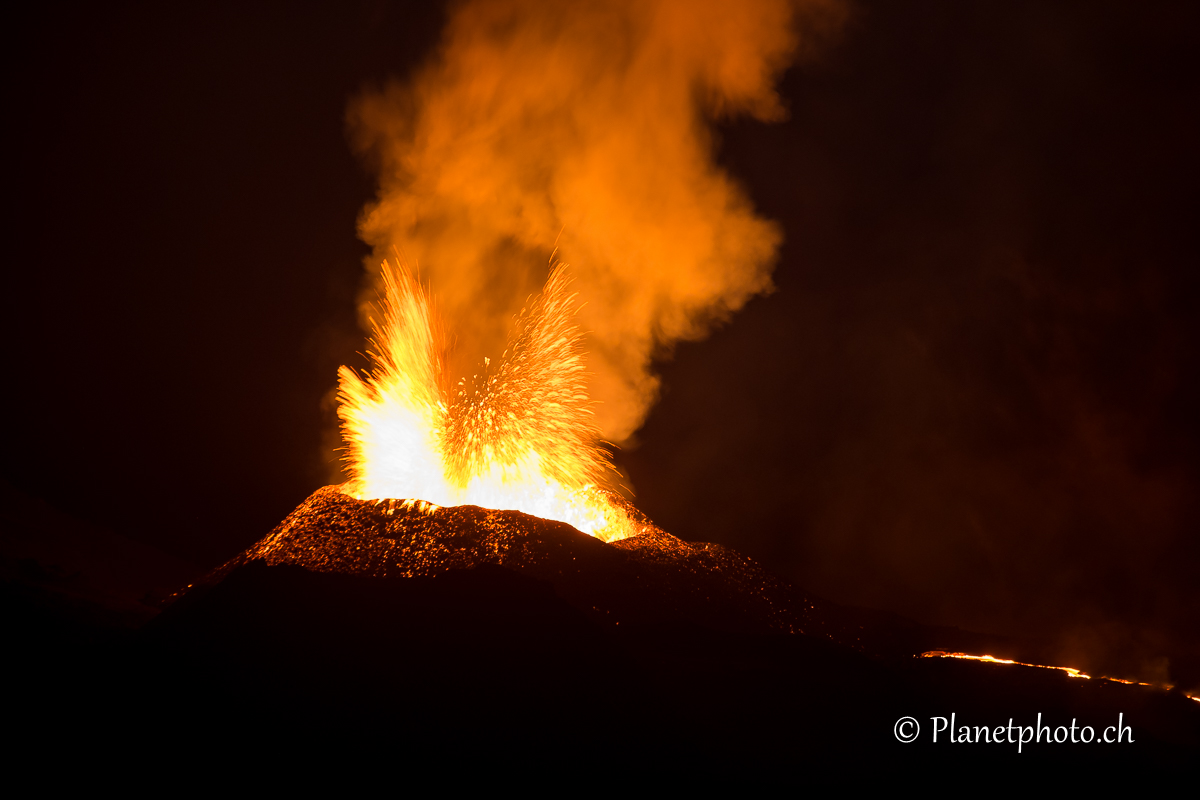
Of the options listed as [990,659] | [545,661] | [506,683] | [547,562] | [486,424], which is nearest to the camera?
[506,683]

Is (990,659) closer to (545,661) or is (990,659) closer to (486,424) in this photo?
(545,661)

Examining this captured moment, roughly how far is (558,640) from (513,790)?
1.25m

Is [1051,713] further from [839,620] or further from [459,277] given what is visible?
[459,277]

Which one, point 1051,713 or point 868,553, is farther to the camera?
point 868,553

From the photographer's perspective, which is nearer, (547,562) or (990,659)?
(547,562)

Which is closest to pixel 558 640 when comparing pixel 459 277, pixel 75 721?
pixel 75 721

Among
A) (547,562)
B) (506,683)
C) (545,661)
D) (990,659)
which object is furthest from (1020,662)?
(506,683)

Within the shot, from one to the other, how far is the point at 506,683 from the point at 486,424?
13.6ft

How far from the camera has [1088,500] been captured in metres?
9.97

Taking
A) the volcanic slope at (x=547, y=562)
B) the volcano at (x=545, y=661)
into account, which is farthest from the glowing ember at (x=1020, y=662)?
the volcanic slope at (x=547, y=562)

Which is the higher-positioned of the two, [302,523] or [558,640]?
[302,523]

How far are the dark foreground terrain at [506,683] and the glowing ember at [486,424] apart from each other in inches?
64.4

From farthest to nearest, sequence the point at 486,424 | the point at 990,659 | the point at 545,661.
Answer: the point at 486,424, the point at 990,659, the point at 545,661

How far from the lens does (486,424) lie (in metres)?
8.38
